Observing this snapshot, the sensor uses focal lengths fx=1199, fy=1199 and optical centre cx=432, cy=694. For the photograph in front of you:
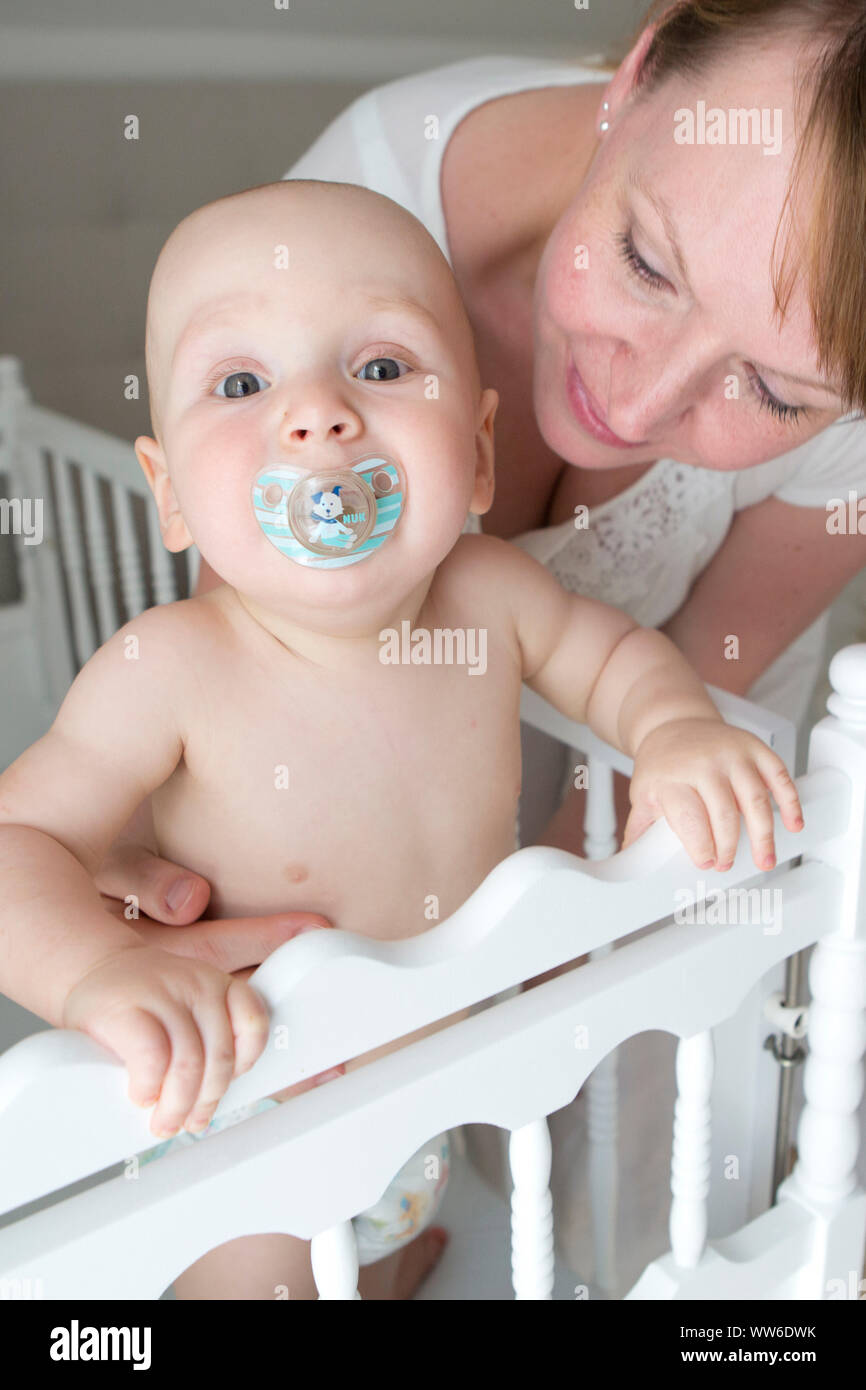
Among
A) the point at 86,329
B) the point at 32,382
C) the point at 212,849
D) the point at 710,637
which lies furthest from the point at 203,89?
the point at 212,849

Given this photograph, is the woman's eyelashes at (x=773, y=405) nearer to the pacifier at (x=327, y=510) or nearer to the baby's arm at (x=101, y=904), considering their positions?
the pacifier at (x=327, y=510)

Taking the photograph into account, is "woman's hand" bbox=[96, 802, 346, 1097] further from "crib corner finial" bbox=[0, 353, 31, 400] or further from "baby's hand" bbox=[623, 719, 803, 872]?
"crib corner finial" bbox=[0, 353, 31, 400]

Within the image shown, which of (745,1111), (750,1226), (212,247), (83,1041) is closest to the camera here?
(83,1041)

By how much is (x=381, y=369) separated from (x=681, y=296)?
224 mm

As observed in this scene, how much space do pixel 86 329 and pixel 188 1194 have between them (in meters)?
1.70

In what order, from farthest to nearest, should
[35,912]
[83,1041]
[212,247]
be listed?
[212,247] → [35,912] → [83,1041]

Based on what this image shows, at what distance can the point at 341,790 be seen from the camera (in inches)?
31.5

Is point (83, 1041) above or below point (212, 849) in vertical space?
below

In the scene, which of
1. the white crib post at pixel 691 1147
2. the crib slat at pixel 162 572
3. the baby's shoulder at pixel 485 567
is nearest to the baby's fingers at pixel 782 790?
the white crib post at pixel 691 1147

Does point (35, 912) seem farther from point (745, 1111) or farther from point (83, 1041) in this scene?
point (745, 1111)

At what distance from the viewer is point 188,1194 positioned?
1.72ft

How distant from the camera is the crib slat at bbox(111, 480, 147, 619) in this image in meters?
1.42

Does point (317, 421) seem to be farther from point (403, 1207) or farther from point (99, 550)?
point (99, 550)
